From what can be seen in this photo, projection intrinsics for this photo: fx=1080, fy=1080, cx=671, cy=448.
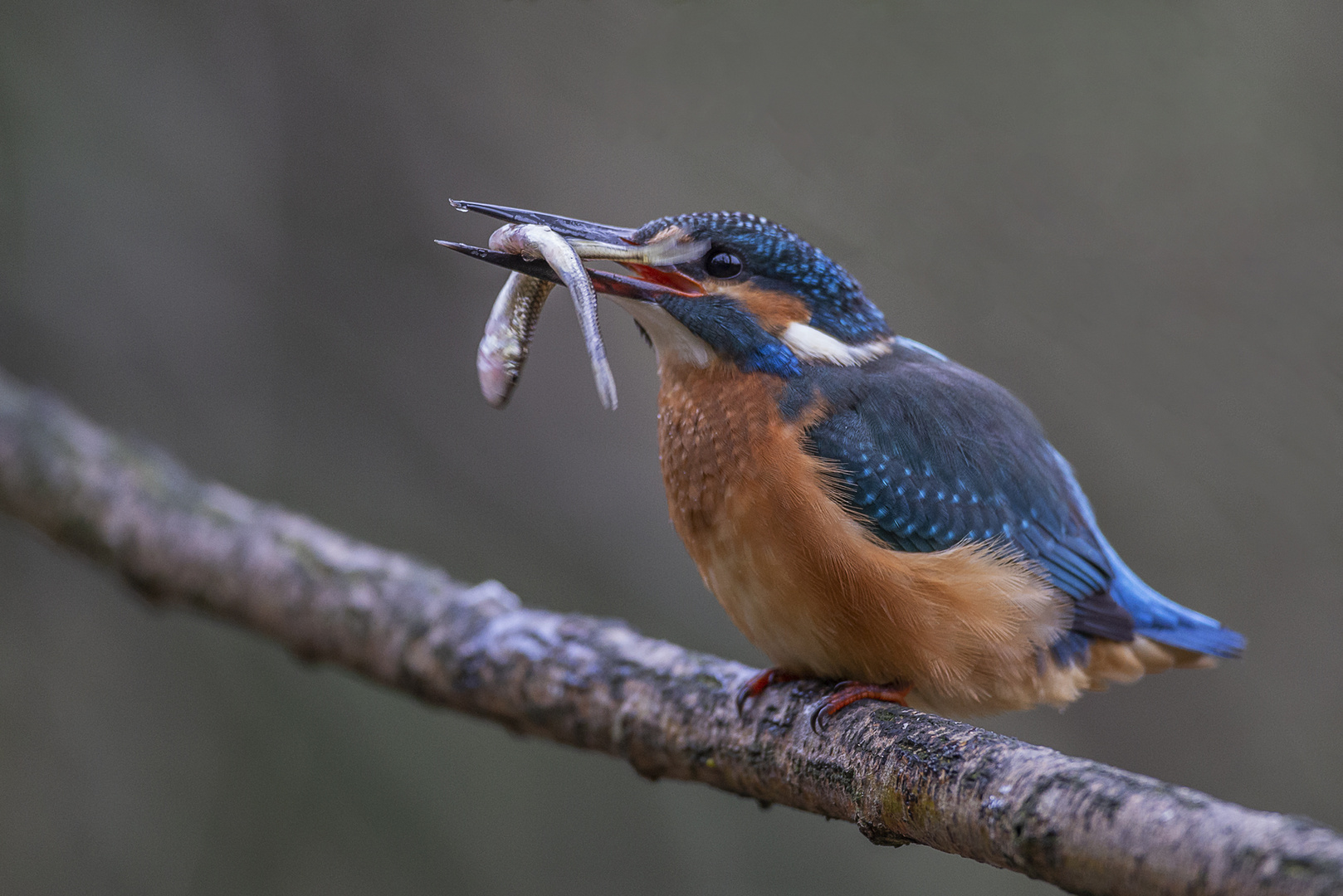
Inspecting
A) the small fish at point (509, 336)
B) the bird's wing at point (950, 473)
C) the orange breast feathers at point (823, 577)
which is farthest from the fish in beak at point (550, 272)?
the bird's wing at point (950, 473)

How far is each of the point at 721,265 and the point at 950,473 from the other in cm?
61

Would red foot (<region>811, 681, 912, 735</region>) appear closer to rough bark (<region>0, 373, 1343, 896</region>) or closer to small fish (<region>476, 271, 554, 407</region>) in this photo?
rough bark (<region>0, 373, 1343, 896</region>)

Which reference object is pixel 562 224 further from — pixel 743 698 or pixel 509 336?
pixel 743 698

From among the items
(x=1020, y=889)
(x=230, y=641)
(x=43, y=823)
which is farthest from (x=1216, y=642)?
(x=43, y=823)

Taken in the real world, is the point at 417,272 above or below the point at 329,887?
above

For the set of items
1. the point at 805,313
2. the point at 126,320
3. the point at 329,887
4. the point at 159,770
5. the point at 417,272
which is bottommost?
the point at 329,887

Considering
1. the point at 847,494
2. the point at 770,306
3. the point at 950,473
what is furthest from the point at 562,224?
the point at 950,473

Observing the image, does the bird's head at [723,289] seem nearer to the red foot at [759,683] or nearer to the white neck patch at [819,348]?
the white neck patch at [819,348]

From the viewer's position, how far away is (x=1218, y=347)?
3.73 metres

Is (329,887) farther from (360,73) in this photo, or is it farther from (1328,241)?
(1328,241)

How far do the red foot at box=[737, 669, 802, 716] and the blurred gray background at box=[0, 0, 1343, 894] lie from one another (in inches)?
53.5

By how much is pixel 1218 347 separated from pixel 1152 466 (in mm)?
481

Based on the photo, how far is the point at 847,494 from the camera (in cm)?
202

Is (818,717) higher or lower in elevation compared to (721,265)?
lower
